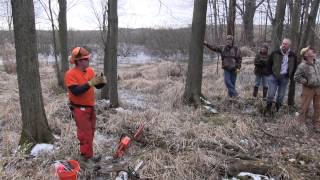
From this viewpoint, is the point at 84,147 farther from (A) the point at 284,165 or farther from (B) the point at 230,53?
(B) the point at 230,53

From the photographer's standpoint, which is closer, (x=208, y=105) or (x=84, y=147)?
(x=84, y=147)

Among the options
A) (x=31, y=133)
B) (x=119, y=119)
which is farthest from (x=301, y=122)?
(x=31, y=133)

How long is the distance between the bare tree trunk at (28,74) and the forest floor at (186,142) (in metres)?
0.36

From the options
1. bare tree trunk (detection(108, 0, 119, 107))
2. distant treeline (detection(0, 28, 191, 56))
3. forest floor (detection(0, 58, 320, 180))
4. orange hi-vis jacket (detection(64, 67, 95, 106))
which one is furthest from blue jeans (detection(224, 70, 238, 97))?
distant treeline (detection(0, 28, 191, 56))

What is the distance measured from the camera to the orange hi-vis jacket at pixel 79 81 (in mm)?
5461

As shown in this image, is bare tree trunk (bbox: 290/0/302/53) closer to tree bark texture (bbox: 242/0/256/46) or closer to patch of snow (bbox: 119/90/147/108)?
patch of snow (bbox: 119/90/147/108)

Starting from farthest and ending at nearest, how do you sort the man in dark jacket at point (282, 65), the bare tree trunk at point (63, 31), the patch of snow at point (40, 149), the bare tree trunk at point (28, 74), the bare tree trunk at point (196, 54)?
1. the bare tree trunk at point (63, 31)
2. the bare tree trunk at point (196, 54)
3. the man in dark jacket at point (282, 65)
4. the patch of snow at point (40, 149)
5. the bare tree trunk at point (28, 74)

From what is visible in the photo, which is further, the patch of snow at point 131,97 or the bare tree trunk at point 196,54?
the patch of snow at point 131,97

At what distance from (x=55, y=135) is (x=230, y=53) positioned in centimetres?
488

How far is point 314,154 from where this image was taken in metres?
6.55

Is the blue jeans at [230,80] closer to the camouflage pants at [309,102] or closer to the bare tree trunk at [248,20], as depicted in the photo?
the camouflage pants at [309,102]

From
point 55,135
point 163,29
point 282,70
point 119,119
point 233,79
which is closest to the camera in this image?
point 55,135

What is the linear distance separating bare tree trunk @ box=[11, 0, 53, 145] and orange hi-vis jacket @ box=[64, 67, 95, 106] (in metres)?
0.91

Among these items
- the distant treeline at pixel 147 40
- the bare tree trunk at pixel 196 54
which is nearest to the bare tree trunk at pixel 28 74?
the bare tree trunk at pixel 196 54
